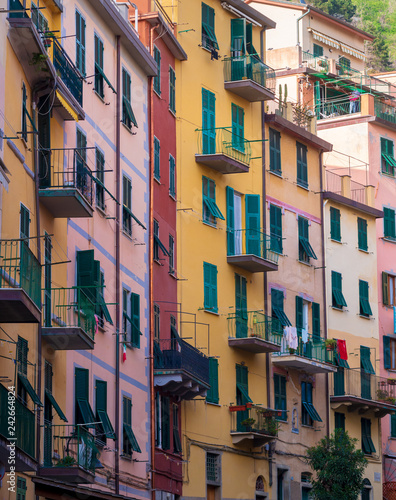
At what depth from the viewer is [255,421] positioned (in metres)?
45.0

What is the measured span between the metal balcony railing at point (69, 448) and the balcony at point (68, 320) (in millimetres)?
1921

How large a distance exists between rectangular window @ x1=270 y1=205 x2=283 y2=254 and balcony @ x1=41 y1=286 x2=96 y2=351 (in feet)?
60.2

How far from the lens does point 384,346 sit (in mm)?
55969

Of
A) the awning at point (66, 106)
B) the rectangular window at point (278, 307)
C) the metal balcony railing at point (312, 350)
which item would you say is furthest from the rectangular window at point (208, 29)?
the awning at point (66, 106)

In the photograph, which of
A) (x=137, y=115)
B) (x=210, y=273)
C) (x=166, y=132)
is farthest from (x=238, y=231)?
(x=137, y=115)

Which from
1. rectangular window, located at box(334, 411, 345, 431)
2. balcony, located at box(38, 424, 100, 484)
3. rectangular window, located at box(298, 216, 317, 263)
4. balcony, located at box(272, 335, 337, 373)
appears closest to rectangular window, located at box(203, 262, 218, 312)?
balcony, located at box(272, 335, 337, 373)

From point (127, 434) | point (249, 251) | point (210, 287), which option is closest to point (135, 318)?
point (127, 434)

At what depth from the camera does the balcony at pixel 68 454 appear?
28.6 m

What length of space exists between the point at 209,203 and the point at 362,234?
1227cm

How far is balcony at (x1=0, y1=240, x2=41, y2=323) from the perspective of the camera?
76.3 ft

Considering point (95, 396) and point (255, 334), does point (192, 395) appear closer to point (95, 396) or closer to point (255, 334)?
point (255, 334)

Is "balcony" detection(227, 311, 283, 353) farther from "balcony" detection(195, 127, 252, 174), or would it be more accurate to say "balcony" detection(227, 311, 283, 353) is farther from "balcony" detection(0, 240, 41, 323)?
"balcony" detection(0, 240, 41, 323)

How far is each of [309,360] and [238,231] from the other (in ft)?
18.6

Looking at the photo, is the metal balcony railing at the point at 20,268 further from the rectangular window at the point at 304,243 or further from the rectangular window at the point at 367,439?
the rectangular window at the point at 367,439
